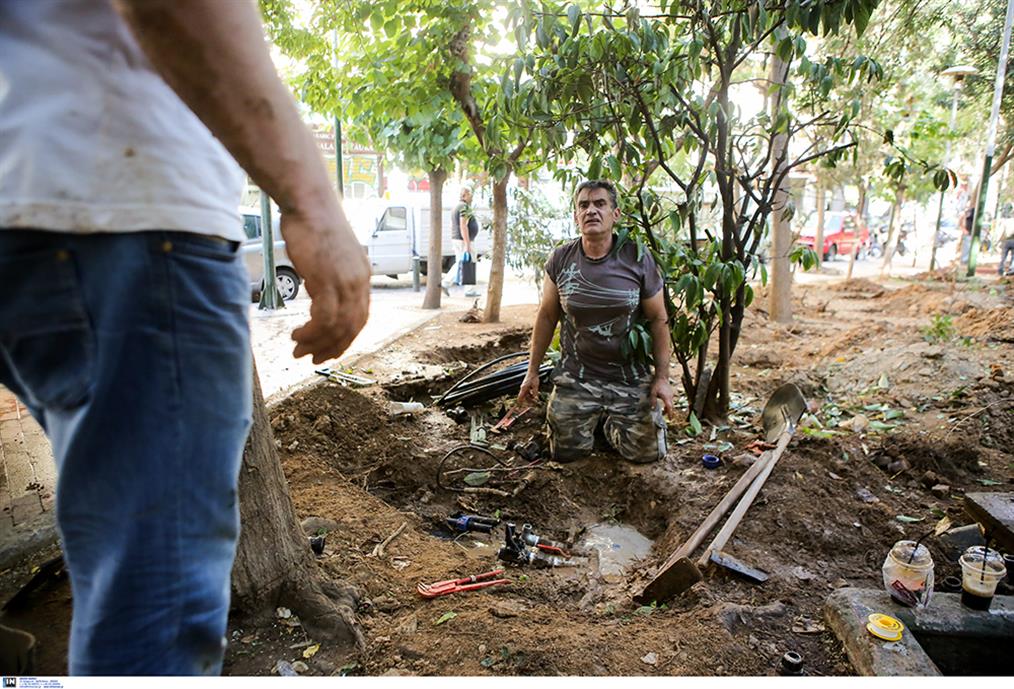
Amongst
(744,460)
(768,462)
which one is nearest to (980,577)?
(768,462)

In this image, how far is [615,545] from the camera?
3.32 metres

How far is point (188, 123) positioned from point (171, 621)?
62cm

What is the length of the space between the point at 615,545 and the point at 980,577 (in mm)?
1587

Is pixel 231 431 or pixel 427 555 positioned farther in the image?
pixel 427 555

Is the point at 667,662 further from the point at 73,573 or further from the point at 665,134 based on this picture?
the point at 665,134

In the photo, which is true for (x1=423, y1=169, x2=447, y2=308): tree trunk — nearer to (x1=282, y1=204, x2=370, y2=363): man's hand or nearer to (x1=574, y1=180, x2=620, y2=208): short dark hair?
(x1=574, y1=180, x2=620, y2=208): short dark hair

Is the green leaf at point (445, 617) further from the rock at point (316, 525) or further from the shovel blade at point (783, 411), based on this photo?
the shovel blade at point (783, 411)

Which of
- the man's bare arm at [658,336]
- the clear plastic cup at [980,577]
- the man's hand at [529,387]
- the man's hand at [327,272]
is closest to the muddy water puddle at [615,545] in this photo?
the man's bare arm at [658,336]

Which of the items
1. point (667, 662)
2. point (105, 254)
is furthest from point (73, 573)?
point (667, 662)

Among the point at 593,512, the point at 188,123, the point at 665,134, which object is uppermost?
the point at 665,134

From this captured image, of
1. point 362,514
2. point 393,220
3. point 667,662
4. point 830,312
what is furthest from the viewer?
point 393,220

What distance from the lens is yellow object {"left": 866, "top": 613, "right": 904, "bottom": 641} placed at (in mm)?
1955

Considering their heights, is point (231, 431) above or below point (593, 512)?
above

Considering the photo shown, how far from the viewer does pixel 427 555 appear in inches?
108
